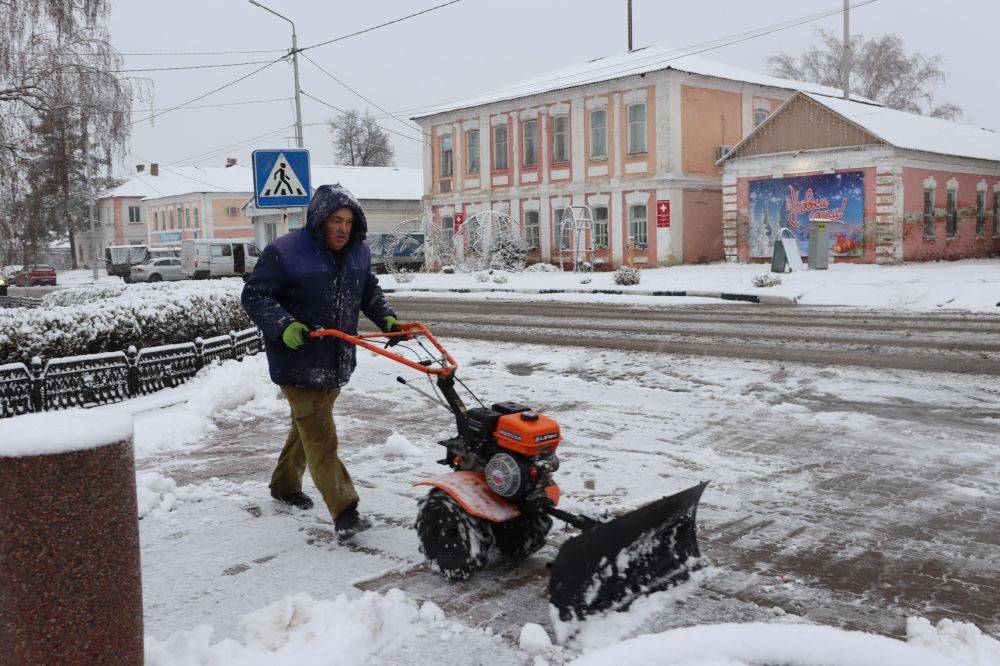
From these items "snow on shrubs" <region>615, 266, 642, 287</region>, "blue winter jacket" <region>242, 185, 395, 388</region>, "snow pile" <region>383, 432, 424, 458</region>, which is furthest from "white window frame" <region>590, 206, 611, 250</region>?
"blue winter jacket" <region>242, 185, 395, 388</region>

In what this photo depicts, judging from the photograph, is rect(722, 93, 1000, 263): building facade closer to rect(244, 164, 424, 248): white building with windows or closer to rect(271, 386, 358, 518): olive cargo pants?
rect(271, 386, 358, 518): olive cargo pants

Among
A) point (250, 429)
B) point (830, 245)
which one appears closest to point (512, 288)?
point (830, 245)

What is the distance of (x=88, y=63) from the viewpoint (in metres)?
18.8

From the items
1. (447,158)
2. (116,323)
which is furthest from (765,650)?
(447,158)

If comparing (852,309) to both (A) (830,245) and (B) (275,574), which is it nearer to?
Result: (A) (830,245)

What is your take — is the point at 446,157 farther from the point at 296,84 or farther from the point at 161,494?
the point at 161,494

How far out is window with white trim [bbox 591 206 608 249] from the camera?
118ft

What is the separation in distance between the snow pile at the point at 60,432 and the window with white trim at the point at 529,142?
36337mm

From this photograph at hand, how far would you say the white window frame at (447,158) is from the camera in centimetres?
4253

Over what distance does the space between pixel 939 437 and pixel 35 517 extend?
662 cm

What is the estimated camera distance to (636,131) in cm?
3484

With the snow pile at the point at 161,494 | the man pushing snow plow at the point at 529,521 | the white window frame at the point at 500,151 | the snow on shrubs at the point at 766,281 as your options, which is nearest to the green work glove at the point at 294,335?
the man pushing snow plow at the point at 529,521

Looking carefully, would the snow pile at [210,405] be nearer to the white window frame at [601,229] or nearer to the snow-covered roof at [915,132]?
the snow-covered roof at [915,132]

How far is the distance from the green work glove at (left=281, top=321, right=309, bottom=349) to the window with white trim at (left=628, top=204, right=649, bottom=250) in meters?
30.5
